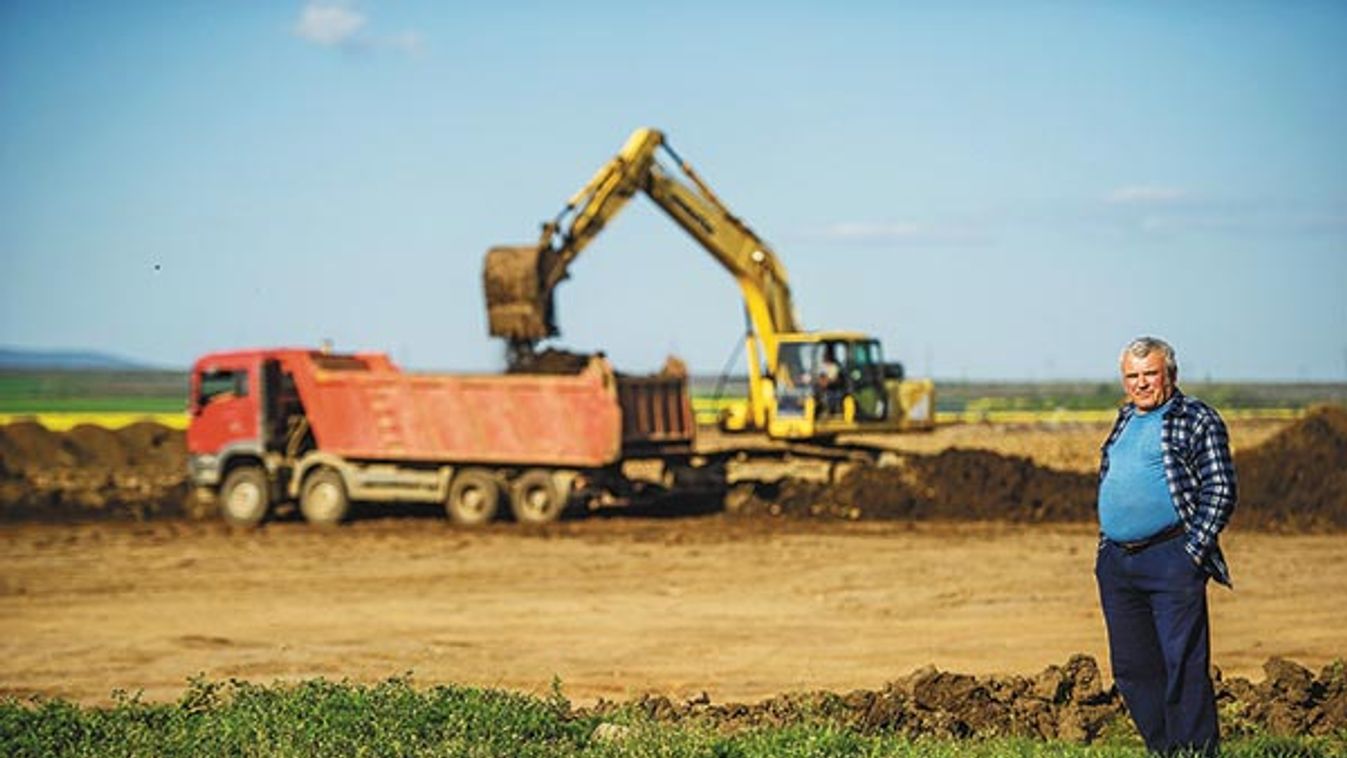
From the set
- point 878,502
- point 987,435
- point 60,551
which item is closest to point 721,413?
point 878,502

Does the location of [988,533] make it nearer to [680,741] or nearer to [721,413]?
[721,413]

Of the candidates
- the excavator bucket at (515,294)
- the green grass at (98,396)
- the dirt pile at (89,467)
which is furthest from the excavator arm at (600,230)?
the green grass at (98,396)

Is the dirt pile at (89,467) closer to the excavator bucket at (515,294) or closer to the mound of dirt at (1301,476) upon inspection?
the excavator bucket at (515,294)

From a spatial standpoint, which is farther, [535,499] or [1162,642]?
[535,499]

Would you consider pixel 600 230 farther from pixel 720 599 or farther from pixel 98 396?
pixel 98 396

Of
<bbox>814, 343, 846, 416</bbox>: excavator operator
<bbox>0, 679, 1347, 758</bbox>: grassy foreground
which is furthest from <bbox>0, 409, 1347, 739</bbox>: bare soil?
<bbox>814, 343, 846, 416</bbox>: excavator operator

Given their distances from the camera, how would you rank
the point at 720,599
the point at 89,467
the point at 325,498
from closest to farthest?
the point at 720,599, the point at 325,498, the point at 89,467

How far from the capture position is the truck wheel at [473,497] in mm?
27312

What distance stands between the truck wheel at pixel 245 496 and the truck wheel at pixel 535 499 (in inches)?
150

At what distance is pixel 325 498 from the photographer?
2814 cm

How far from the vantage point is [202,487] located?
29094mm

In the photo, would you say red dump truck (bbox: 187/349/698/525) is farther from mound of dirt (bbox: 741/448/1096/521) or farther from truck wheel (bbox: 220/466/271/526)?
mound of dirt (bbox: 741/448/1096/521)

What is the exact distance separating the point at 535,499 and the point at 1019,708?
55.6 feet

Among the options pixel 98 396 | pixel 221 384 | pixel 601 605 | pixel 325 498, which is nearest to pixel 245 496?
pixel 325 498
